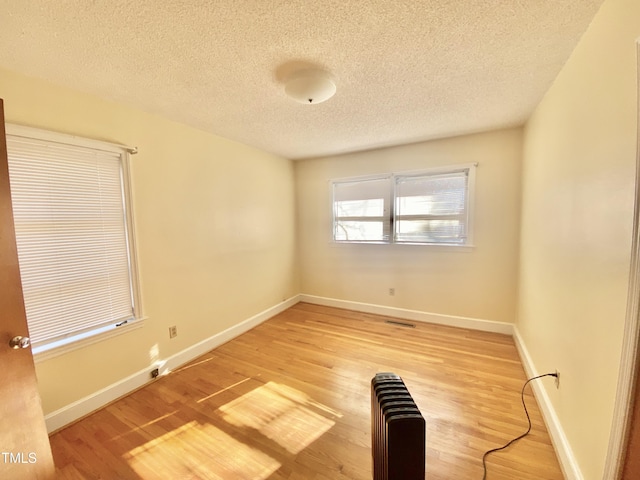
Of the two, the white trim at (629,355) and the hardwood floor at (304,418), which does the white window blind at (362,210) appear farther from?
the white trim at (629,355)

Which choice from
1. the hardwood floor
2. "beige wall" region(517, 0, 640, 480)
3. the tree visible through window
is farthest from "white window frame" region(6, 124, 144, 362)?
"beige wall" region(517, 0, 640, 480)

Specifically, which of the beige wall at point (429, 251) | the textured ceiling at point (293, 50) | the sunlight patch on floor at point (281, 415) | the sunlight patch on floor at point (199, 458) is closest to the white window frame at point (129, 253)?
the textured ceiling at point (293, 50)

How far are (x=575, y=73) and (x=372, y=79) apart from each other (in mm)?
1159

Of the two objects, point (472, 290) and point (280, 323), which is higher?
point (472, 290)

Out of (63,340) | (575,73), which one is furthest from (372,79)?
(63,340)

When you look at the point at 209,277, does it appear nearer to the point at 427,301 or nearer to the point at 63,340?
the point at 63,340

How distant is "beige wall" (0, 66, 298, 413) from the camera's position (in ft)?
5.64

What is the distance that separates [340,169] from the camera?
3816 millimetres

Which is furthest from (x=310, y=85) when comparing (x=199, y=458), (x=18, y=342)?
(x=199, y=458)

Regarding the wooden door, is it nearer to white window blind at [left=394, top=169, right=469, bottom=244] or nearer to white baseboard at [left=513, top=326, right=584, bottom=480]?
white baseboard at [left=513, top=326, right=584, bottom=480]

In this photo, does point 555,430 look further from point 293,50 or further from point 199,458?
point 293,50

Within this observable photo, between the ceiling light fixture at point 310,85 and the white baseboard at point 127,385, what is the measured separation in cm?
258

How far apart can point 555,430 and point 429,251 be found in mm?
2047

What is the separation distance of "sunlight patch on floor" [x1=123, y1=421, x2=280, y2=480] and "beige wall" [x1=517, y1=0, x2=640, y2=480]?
1.65 metres
